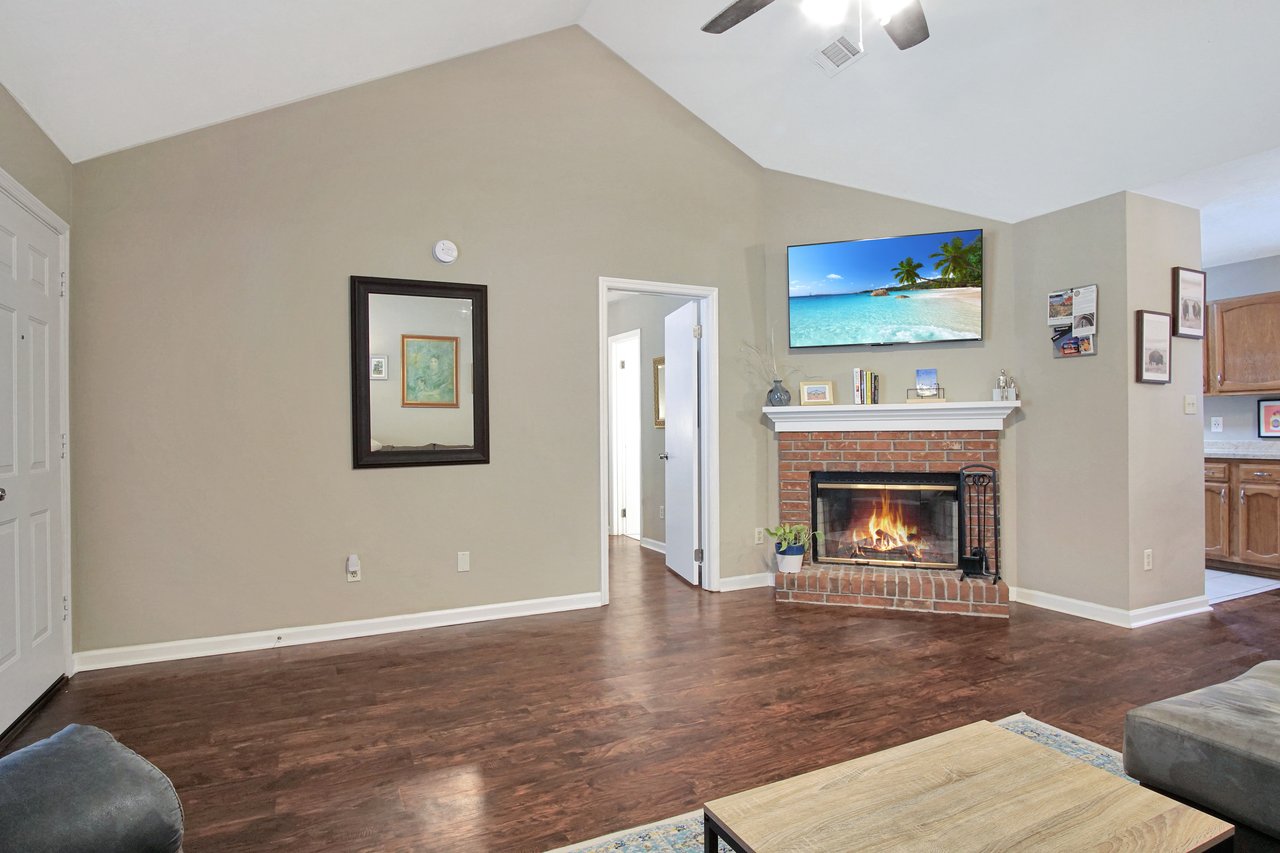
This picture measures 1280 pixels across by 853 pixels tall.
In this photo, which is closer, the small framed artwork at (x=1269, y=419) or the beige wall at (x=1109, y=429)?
the beige wall at (x=1109, y=429)

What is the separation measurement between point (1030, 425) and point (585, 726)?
11.0ft

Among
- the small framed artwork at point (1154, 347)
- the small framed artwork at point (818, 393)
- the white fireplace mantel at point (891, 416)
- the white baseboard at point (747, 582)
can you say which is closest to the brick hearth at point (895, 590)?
the white baseboard at point (747, 582)

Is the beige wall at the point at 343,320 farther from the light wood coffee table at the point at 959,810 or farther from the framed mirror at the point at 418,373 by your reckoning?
the light wood coffee table at the point at 959,810

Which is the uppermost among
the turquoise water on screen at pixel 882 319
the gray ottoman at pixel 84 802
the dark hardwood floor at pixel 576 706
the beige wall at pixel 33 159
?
the beige wall at pixel 33 159

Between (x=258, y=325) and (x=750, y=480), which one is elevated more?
(x=258, y=325)

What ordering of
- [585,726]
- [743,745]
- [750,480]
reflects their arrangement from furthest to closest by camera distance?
[750,480], [585,726], [743,745]

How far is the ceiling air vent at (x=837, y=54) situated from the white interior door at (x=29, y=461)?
3323mm

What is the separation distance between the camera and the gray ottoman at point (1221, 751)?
1587 mm

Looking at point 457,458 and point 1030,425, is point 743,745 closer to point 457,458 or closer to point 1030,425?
point 457,458

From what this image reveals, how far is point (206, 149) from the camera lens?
347 cm

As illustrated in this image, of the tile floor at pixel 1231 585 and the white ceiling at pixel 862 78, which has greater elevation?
the white ceiling at pixel 862 78

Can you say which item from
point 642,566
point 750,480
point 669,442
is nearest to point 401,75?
point 669,442

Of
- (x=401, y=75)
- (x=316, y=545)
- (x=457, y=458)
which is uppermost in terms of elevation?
(x=401, y=75)

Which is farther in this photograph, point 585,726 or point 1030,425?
point 1030,425
